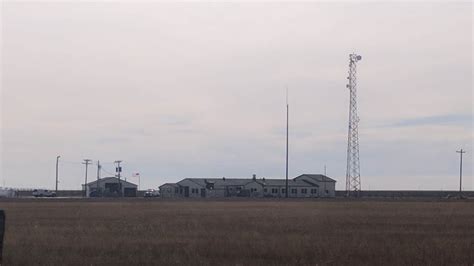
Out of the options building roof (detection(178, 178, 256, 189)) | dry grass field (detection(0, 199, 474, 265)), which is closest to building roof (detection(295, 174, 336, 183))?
building roof (detection(178, 178, 256, 189))

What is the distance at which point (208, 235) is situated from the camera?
31688mm

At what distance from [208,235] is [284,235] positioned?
2.81m

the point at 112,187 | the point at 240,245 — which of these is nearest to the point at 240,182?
the point at 112,187

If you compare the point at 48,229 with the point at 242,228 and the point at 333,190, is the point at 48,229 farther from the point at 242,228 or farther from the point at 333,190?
the point at 333,190

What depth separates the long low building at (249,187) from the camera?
6801 inches

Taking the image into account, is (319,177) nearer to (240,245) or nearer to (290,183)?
(290,183)

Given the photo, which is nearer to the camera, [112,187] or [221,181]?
[112,187]

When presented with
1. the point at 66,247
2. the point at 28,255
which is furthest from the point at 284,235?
the point at 28,255

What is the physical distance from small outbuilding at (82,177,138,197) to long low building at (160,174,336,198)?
6.80m

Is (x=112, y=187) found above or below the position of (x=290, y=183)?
below

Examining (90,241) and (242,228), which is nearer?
(90,241)

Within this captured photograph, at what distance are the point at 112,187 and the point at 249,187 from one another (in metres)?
28.4

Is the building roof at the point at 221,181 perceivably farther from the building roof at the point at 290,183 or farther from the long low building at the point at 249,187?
the building roof at the point at 290,183

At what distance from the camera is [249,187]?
174 meters
